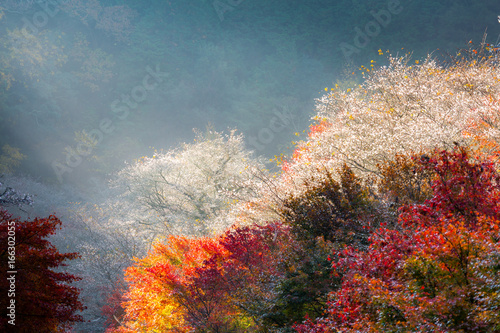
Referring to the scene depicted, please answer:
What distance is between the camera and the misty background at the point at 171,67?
37.6 meters

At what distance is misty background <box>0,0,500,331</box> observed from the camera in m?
37.6

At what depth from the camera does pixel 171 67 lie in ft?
171

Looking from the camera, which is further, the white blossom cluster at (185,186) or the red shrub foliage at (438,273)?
the white blossom cluster at (185,186)

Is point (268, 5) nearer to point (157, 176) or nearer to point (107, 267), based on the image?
point (157, 176)

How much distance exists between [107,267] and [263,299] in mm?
11790

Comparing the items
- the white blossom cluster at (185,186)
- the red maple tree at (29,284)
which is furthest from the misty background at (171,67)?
the red maple tree at (29,284)

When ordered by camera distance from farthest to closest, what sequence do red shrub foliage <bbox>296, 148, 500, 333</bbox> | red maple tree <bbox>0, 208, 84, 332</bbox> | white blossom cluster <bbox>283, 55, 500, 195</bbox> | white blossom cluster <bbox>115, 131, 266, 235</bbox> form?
white blossom cluster <bbox>115, 131, 266, 235</bbox>
white blossom cluster <bbox>283, 55, 500, 195</bbox>
red maple tree <bbox>0, 208, 84, 332</bbox>
red shrub foliage <bbox>296, 148, 500, 333</bbox>

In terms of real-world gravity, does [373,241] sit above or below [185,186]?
below

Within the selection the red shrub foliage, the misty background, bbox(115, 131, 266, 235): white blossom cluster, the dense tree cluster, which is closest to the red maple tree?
the dense tree cluster

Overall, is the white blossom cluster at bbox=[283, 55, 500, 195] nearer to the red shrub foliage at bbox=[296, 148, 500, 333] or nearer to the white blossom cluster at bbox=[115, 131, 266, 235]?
the red shrub foliage at bbox=[296, 148, 500, 333]

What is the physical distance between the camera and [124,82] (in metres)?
48.3

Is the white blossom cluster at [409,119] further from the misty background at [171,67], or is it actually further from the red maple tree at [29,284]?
the misty background at [171,67]

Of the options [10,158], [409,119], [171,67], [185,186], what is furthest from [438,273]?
[171,67]

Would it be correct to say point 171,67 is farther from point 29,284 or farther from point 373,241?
point 373,241
